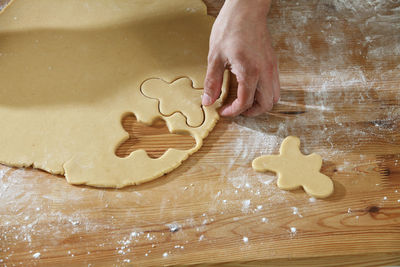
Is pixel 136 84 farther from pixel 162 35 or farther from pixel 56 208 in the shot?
pixel 56 208

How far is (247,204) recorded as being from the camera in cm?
116

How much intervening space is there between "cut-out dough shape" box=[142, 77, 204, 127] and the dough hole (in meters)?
0.06

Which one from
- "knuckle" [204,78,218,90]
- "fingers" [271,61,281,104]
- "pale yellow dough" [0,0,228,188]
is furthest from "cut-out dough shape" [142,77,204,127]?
"fingers" [271,61,281,104]

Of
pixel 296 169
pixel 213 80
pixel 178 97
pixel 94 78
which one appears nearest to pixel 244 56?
pixel 213 80

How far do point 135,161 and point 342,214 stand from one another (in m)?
0.69

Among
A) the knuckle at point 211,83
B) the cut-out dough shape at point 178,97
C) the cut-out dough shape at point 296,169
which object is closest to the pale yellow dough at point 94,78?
the cut-out dough shape at point 178,97

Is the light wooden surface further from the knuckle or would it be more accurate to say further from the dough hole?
the knuckle

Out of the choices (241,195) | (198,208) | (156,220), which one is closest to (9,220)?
(156,220)

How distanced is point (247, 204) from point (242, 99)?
35cm

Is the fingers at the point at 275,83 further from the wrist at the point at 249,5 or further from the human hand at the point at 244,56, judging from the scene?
the wrist at the point at 249,5

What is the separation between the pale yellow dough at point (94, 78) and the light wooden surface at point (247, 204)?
6cm

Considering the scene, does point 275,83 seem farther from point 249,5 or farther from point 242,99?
point 249,5

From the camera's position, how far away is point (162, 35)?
151 cm

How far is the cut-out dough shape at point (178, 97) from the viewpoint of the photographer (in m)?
1.30
